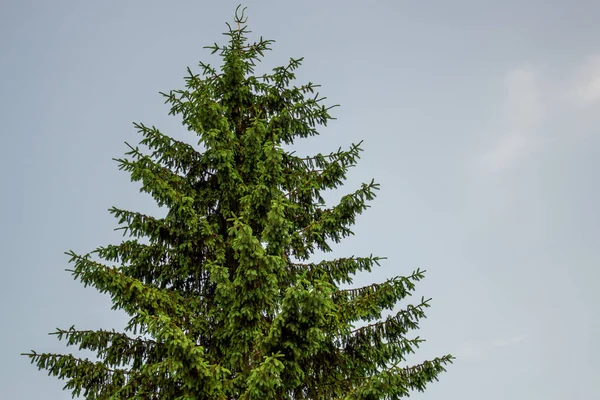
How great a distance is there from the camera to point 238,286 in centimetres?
1020

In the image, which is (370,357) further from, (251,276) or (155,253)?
(155,253)

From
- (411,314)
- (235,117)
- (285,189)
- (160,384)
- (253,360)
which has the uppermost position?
(235,117)

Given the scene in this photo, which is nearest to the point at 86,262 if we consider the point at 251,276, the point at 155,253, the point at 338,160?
the point at 155,253

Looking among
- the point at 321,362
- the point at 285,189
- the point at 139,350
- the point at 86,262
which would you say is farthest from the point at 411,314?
the point at 86,262

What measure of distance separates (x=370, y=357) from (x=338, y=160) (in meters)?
3.96

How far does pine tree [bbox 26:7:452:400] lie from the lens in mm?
8961

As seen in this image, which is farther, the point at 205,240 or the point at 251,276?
the point at 205,240

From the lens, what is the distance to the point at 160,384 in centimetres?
977

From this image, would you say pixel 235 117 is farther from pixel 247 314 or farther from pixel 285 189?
Answer: pixel 247 314

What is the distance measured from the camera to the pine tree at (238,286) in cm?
896

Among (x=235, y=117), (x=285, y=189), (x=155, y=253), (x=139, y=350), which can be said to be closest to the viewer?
(x=139, y=350)

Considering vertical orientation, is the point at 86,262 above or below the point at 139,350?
above

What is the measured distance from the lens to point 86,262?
957 centimetres

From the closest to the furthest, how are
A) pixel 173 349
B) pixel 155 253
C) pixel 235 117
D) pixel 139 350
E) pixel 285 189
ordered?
pixel 173 349, pixel 139 350, pixel 155 253, pixel 285 189, pixel 235 117
